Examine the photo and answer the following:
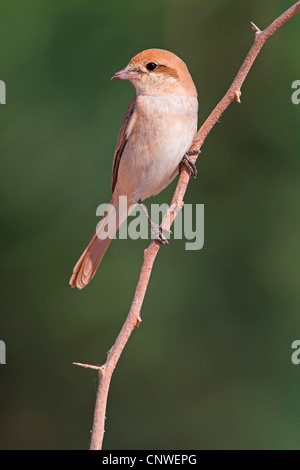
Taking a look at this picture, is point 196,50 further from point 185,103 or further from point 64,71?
point 185,103

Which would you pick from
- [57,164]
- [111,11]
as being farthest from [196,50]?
[57,164]

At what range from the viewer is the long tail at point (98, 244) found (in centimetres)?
243

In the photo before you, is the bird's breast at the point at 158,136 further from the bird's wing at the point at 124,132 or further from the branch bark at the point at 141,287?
the branch bark at the point at 141,287

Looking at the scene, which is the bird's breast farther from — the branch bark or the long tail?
the branch bark

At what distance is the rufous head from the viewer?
7.77 feet

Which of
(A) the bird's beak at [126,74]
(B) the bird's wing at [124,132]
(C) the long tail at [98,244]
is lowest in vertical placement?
(C) the long tail at [98,244]

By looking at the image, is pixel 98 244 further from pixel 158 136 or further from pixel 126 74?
pixel 126 74

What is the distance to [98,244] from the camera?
9.22 feet

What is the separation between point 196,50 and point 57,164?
44.2 inches

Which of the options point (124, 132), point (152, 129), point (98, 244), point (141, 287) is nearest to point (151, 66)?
point (152, 129)

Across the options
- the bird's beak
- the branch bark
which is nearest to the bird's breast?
the bird's beak

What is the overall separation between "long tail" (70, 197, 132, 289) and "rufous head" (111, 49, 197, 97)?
0.65 m

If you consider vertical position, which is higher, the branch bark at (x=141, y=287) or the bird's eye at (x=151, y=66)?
the bird's eye at (x=151, y=66)

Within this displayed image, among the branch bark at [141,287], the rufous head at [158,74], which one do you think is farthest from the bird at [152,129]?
the branch bark at [141,287]
